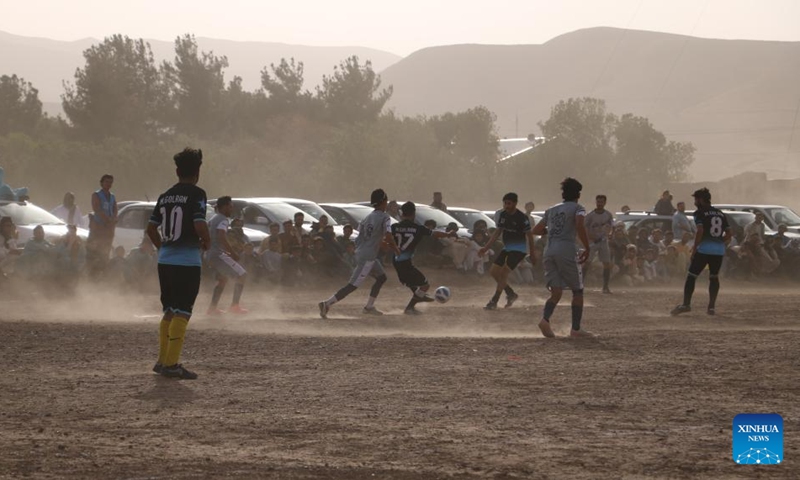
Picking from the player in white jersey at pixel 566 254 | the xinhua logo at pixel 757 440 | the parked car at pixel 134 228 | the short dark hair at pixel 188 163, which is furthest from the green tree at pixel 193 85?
the xinhua logo at pixel 757 440

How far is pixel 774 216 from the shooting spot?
32.4m

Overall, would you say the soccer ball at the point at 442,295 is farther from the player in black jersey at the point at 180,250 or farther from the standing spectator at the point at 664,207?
the standing spectator at the point at 664,207

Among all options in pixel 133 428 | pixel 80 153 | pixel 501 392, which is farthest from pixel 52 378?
pixel 80 153

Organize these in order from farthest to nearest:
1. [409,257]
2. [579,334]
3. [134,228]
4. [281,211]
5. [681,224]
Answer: [681,224]
[281,211]
[134,228]
[409,257]
[579,334]

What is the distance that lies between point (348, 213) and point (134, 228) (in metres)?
5.49

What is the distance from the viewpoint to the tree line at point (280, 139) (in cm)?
6938

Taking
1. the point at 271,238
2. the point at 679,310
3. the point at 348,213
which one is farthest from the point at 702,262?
the point at 348,213

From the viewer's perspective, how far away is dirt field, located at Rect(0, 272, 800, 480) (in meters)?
7.22

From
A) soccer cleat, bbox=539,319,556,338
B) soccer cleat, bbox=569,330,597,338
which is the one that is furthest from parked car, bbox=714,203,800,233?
soccer cleat, bbox=539,319,556,338

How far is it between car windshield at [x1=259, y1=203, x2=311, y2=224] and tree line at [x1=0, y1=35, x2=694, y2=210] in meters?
39.5

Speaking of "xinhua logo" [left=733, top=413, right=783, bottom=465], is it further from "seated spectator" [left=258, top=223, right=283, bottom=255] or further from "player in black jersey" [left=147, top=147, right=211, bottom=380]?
"seated spectator" [left=258, top=223, right=283, bottom=255]

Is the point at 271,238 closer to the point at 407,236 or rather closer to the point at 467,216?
the point at 407,236

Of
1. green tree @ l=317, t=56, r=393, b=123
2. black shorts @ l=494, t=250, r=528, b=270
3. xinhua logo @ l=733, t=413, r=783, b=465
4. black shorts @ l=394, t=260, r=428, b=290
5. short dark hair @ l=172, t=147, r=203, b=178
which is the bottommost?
black shorts @ l=394, t=260, r=428, b=290

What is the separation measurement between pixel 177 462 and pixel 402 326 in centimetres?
938
